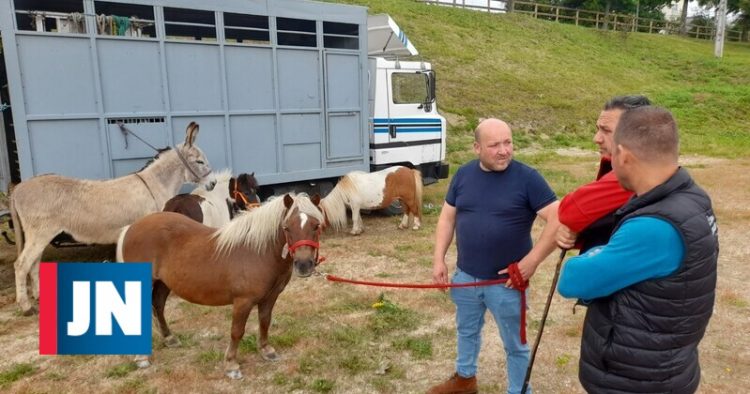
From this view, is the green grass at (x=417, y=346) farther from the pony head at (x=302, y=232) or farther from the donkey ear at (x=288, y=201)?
the donkey ear at (x=288, y=201)

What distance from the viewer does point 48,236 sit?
488 centimetres

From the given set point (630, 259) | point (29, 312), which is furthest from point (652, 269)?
point (29, 312)

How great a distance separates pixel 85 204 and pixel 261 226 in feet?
8.84

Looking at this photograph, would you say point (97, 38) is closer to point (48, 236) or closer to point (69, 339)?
point (48, 236)

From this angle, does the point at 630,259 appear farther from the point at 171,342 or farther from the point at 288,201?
the point at 171,342

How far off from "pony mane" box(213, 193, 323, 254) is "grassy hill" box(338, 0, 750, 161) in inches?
520

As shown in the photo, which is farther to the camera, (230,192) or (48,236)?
(230,192)

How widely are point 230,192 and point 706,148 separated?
17.4 m

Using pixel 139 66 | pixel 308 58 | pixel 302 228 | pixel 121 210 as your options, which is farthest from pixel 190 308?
pixel 308 58

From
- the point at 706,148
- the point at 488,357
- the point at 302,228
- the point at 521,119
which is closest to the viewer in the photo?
the point at 302,228

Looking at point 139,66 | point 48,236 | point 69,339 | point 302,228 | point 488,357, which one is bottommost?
point 488,357

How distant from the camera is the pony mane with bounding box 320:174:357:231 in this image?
7.23m

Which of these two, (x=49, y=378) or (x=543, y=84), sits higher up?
(x=543, y=84)

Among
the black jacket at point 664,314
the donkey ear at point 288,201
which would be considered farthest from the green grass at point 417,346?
the black jacket at point 664,314
